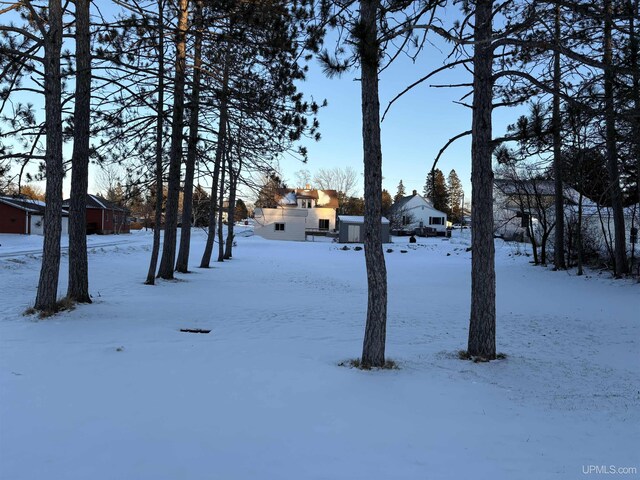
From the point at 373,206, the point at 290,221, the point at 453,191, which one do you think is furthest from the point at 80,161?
the point at 453,191

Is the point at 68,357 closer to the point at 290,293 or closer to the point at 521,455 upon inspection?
the point at 521,455

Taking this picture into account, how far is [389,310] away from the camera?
1047cm

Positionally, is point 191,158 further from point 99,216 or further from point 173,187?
point 99,216

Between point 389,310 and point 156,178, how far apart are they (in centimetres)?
767

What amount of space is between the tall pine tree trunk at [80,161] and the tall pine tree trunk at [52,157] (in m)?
0.77

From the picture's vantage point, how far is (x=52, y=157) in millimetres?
7844

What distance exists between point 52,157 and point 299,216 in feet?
138

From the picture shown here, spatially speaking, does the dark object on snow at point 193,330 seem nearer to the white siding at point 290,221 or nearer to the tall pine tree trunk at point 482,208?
the tall pine tree trunk at point 482,208

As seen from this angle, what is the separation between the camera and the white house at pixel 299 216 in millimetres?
49719

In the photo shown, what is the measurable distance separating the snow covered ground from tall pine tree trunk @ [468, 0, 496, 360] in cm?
52

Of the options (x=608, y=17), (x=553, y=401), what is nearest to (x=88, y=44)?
(x=608, y=17)

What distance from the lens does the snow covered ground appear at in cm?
309

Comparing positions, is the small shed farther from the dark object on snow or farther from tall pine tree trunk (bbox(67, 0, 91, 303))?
the dark object on snow

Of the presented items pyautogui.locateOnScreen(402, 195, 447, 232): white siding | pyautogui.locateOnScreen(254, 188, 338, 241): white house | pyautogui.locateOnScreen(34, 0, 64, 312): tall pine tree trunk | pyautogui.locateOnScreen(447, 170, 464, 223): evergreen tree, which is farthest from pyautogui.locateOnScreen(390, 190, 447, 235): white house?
pyautogui.locateOnScreen(34, 0, 64, 312): tall pine tree trunk
